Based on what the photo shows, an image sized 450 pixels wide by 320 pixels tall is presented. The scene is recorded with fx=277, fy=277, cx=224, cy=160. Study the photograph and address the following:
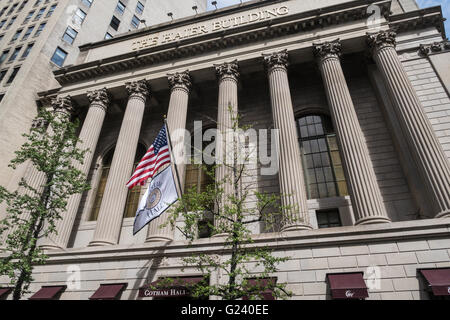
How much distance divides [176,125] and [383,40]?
45.5ft

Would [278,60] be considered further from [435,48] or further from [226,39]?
[435,48]

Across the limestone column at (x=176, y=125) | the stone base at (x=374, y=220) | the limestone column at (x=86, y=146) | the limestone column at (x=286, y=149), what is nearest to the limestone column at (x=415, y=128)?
the stone base at (x=374, y=220)

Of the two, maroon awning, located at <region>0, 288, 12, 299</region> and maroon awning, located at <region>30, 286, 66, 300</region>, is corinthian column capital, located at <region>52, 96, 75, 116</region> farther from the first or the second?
maroon awning, located at <region>30, 286, 66, 300</region>

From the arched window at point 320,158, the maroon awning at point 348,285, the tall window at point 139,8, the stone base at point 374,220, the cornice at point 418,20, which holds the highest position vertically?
the tall window at point 139,8

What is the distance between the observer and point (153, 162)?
1411 centimetres

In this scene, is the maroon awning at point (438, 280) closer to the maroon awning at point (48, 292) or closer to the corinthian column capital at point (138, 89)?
the maroon awning at point (48, 292)

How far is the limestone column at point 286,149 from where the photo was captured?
12.9 meters

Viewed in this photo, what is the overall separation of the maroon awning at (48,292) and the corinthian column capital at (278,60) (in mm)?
17425

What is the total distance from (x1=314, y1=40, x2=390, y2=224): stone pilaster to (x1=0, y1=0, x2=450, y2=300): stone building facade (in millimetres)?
67

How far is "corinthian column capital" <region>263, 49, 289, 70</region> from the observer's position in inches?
720

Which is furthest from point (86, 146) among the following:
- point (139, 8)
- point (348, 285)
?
point (139, 8)

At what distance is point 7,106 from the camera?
25125mm

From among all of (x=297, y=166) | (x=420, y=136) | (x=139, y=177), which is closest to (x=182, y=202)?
→ (x=139, y=177)

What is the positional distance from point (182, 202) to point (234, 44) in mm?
14019
